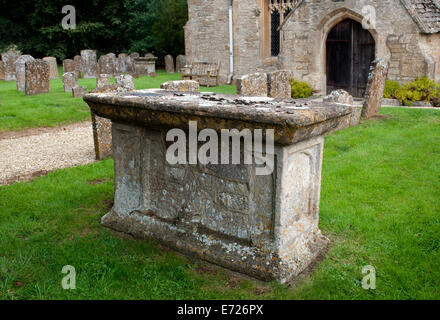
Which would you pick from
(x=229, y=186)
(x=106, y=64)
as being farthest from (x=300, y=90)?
(x=106, y=64)

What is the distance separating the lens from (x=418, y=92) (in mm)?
11859

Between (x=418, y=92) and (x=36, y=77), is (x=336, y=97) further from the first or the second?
(x=36, y=77)

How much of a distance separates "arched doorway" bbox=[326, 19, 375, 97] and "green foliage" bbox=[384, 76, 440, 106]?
1907mm

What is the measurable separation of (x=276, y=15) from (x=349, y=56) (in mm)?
5315

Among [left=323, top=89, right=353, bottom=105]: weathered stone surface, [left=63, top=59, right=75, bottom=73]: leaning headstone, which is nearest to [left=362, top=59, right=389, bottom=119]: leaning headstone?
[left=323, top=89, right=353, bottom=105]: weathered stone surface

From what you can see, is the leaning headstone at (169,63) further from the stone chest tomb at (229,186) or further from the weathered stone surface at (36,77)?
the stone chest tomb at (229,186)

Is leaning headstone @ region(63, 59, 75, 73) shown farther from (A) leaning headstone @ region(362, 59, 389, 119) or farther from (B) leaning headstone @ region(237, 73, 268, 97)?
(A) leaning headstone @ region(362, 59, 389, 119)

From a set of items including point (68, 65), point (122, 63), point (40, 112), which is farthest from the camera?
point (122, 63)

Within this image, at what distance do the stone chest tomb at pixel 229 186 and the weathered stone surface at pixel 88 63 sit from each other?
1910 centimetres

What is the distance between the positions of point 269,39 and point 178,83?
41.0 ft

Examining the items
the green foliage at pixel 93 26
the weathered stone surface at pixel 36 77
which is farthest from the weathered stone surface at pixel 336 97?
the green foliage at pixel 93 26

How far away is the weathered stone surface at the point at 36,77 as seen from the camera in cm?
1398

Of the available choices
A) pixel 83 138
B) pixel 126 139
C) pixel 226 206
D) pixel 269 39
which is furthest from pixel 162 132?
pixel 269 39

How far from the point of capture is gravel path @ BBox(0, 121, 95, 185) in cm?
685
